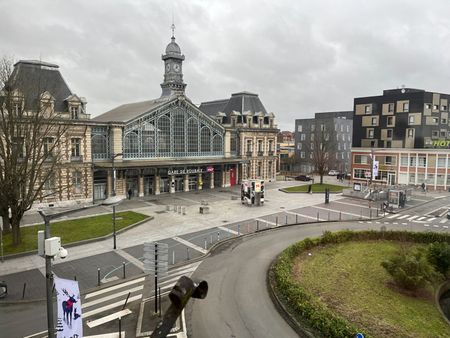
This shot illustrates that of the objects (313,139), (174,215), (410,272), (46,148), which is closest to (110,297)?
(410,272)

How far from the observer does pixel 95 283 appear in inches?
807

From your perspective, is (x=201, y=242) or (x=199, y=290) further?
(x=201, y=242)

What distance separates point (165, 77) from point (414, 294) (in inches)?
1931

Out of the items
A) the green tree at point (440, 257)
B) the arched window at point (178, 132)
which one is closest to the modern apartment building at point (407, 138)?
Result: the arched window at point (178, 132)

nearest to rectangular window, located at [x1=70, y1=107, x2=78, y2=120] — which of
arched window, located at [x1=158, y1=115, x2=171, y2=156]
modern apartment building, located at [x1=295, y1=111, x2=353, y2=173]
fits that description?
arched window, located at [x1=158, y1=115, x2=171, y2=156]

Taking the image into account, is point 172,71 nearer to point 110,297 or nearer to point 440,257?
point 110,297

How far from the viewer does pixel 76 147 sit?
143 feet

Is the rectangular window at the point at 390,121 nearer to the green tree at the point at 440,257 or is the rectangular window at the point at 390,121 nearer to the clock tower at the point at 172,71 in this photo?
the clock tower at the point at 172,71

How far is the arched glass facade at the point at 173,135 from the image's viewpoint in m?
48.6

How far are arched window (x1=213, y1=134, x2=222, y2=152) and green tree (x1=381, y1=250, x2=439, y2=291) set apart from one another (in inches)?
1662

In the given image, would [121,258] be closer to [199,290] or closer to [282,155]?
[199,290]

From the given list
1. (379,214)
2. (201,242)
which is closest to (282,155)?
(379,214)

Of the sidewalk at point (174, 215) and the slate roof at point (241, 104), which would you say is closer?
the sidewalk at point (174, 215)

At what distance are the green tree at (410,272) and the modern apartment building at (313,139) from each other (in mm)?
70493
